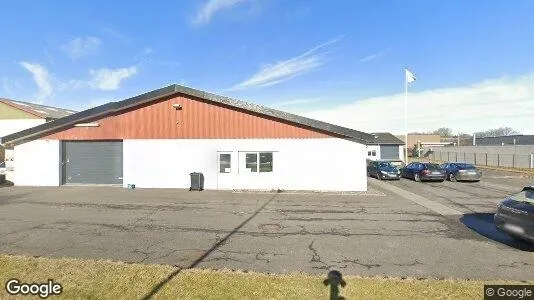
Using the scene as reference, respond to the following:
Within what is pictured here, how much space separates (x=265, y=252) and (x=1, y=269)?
5.13m

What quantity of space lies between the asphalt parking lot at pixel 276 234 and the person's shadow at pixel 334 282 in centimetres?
28

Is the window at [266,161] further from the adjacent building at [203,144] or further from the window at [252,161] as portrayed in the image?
the window at [252,161]

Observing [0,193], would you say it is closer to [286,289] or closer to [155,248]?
[155,248]

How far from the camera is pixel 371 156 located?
45.5 metres

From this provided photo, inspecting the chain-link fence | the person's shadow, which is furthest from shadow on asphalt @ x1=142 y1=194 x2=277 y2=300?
the chain-link fence

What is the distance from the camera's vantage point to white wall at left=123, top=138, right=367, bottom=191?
58.6 feet

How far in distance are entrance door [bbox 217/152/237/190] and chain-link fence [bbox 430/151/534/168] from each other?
3668 cm

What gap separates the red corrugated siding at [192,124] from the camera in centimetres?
1819

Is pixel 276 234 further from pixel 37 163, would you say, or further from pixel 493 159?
pixel 493 159

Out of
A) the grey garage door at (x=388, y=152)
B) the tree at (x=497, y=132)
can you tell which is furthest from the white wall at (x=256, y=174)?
the tree at (x=497, y=132)

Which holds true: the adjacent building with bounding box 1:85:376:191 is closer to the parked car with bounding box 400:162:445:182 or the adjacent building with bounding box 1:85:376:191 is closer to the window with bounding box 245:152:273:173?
the window with bounding box 245:152:273:173

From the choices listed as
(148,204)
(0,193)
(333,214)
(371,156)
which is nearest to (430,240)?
(333,214)

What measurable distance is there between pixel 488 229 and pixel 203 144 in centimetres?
1360

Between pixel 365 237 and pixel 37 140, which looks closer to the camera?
pixel 365 237
